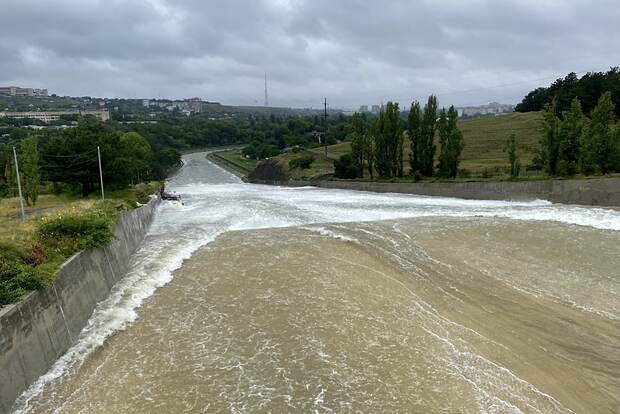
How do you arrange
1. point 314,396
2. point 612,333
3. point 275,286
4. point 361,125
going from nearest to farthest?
point 314,396 → point 612,333 → point 275,286 → point 361,125

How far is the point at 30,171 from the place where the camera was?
2878 cm

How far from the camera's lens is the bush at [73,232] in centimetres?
1220

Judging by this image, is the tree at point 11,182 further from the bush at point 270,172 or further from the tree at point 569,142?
the tree at point 569,142

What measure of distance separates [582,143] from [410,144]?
2055cm

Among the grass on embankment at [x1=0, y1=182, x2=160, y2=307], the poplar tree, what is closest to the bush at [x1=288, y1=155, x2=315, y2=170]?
the poplar tree

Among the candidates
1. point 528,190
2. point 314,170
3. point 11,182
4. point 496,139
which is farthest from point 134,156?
point 496,139

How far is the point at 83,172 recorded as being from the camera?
3030 centimetres

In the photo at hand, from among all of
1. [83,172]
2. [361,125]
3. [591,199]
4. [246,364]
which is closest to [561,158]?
[591,199]

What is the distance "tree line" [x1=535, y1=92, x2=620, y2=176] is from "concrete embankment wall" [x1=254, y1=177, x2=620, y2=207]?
3191mm

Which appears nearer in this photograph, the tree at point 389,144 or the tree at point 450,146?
the tree at point 450,146

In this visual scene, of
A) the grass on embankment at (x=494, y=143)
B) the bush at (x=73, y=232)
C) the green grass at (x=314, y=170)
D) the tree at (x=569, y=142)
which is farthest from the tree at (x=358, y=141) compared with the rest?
the bush at (x=73, y=232)

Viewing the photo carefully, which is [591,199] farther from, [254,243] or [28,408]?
[28,408]

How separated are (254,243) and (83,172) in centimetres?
1794

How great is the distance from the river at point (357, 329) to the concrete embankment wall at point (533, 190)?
709cm
